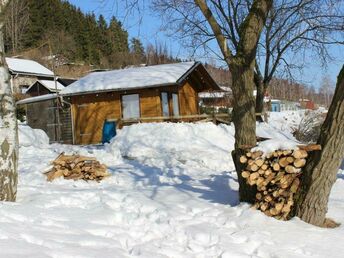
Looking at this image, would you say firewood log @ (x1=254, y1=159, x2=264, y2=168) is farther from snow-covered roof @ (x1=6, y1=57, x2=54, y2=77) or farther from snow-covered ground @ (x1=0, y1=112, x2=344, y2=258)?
snow-covered roof @ (x1=6, y1=57, x2=54, y2=77)

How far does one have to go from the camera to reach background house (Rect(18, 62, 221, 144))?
24.2 metres

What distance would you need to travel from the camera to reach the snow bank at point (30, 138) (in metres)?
18.0

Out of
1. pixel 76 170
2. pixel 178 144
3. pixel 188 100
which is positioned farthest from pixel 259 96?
pixel 76 170

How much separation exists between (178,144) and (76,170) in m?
7.09

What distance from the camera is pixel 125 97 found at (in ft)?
81.4

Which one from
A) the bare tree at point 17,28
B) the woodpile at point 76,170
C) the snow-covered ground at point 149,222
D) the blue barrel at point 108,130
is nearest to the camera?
→ the snow-covered ground at point 149,222

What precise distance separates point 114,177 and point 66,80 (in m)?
39.3

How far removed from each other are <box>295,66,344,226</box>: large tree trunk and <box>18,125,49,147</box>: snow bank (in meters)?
13.2

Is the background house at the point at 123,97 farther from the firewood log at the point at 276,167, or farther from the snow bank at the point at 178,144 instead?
the firewood log at the point at 276,167

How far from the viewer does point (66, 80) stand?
1889 inches

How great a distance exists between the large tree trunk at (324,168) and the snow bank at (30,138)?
13.2 m

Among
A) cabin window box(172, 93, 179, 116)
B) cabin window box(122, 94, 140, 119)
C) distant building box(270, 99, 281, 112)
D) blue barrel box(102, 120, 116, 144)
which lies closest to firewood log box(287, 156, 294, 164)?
blue barrel box(102, 120, 116, 144)

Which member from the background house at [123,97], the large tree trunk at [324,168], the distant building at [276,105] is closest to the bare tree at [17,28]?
the background house at [123,97]

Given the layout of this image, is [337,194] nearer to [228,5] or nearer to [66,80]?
[228,5]
